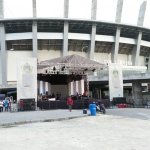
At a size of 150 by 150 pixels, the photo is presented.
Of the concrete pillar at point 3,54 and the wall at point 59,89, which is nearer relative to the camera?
the wall at point 59,89

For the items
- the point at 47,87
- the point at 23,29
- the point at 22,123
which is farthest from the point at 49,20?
the point at 22,123

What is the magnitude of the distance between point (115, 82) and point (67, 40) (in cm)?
2495

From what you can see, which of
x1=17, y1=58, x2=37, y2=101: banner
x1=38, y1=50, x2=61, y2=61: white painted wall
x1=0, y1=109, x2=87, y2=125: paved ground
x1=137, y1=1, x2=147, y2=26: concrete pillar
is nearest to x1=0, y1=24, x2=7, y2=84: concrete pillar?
x1=38, y1=50, x2=61, y2=61: white painted wall

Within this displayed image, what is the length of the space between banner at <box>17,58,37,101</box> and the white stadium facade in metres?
21.5

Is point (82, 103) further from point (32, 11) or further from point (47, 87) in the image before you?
point (32, 11)

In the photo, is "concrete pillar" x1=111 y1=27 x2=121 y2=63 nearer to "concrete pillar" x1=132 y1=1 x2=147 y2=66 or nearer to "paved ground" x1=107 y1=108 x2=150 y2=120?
"concrete pillar" x1=132 y1=1 x2=147 y2=66

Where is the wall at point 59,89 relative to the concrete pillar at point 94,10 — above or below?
below

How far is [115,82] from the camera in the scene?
25891 mm

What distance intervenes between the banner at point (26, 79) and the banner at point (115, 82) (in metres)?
8.51

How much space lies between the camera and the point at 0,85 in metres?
46.7

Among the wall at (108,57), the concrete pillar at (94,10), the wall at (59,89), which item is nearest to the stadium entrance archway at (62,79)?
the wall at (59,89)

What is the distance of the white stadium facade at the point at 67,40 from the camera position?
47.9 meters

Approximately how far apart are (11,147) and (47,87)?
2422 centimetres

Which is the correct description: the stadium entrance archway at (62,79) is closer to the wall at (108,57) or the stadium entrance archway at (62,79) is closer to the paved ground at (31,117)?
the paved ground at (31,117)
